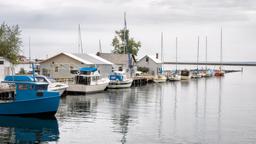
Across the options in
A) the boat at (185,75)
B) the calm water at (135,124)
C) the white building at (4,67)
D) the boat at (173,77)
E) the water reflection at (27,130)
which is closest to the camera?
the water reflection at (27,130)

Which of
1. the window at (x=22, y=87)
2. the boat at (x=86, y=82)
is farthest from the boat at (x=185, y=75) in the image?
the window at (x=22, y=87)

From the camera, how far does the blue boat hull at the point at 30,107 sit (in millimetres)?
40406

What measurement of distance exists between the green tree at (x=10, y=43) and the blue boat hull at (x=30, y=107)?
30.4 m

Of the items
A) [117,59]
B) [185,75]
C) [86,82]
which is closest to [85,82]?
[86,82]

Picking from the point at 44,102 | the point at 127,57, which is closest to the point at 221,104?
the point at 44,102

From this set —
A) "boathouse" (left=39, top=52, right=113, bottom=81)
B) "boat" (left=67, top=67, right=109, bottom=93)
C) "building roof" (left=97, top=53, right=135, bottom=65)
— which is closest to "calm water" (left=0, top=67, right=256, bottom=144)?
"boat" (left=67, top=67, right=109, bottom=93)

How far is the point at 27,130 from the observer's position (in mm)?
35188

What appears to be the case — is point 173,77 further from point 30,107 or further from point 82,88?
point 30,107

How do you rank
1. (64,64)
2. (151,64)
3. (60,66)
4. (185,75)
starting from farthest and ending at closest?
(185,75)
(151,64)
(60,66)
(64,64)

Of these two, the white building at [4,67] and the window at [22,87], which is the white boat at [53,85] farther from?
the window at [22,87]

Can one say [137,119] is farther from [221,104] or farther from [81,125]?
[221,104]

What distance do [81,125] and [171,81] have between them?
77383 mm

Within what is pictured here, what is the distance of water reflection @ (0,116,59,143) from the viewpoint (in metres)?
31.9

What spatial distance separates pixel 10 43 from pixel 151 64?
1981 inches
